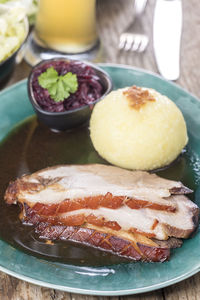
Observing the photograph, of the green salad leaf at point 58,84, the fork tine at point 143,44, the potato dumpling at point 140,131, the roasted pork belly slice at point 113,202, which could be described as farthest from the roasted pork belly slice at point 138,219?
the fork tine at point 143,44

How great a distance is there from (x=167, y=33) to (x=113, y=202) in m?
2.23

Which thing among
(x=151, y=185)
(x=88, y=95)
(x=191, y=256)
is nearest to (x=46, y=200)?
(x=151, y=185)

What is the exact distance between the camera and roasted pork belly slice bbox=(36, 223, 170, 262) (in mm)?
2248

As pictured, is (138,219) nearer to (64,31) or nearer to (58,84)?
(58,84)

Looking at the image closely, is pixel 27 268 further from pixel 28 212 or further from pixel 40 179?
pixel 40 179

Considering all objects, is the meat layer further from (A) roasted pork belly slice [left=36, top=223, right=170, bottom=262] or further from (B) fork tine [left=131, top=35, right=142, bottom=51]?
(B) fork tine [left=131, top=35, right=142, bottom=51]

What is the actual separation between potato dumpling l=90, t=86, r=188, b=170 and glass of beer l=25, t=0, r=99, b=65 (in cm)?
112

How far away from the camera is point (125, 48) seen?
4.28 metres

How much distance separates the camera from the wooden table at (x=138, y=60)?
2.26 m

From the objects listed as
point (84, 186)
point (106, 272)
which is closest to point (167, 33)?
point (84, 186)

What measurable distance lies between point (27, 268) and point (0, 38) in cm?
198

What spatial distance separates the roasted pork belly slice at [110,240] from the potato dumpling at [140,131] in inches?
27.2

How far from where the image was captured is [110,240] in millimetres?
2307

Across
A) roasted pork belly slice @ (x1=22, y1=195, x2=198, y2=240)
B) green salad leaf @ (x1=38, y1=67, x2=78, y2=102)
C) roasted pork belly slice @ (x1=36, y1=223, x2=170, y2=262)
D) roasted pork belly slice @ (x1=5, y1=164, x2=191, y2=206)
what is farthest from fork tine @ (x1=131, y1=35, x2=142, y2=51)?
roasted pork belly slice @ (x1=36, y1=223, x2=170, y2=262)
